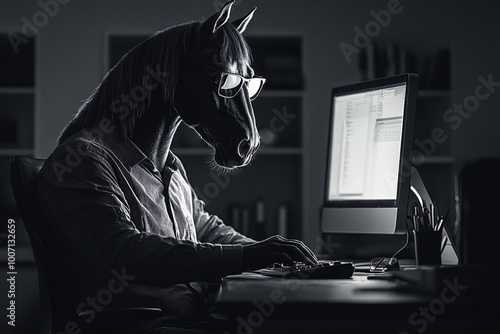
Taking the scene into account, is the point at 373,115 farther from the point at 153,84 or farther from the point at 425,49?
the point at 425,49

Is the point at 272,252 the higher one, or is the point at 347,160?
the point at 347,160

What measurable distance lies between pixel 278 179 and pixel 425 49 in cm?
138

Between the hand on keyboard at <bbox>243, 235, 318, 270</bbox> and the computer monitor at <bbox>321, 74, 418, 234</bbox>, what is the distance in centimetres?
42

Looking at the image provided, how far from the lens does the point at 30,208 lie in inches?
48.5

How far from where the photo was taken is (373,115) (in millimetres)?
1657

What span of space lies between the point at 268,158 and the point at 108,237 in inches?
123

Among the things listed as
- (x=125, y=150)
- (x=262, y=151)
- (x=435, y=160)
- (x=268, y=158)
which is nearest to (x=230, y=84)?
(x=125, y=150)

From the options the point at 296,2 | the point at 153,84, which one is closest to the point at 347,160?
the point at 153,84

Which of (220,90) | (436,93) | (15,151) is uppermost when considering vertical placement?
(436,93)

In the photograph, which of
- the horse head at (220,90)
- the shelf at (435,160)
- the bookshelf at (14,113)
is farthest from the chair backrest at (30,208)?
the shelf at (435,160)

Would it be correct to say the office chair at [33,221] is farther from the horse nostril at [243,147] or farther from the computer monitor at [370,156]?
the computer monitor at [370,156]

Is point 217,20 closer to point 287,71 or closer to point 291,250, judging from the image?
point 291,250

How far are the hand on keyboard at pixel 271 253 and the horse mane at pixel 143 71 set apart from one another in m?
0.43

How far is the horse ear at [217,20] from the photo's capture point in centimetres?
135
